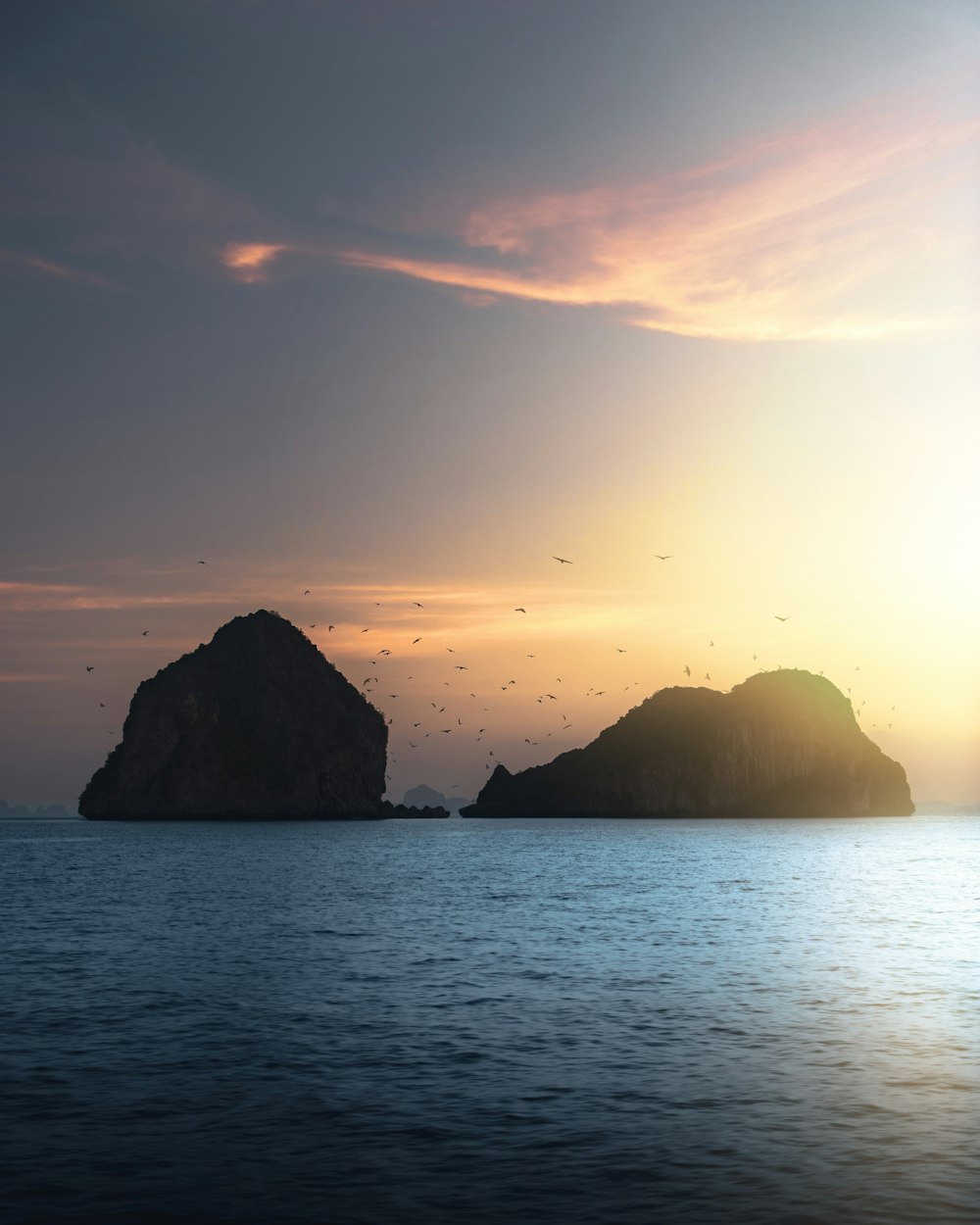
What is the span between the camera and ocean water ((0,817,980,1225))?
19734mm

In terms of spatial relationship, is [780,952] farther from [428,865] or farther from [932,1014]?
[428,865]

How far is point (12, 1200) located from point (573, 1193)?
9706mm

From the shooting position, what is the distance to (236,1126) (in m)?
24.4

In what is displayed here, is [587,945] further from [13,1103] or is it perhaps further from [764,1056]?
[13,1103]

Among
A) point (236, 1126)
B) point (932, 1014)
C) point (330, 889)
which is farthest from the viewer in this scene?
point (330, 889)

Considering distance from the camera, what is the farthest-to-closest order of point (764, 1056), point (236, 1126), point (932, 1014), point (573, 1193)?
1. point (932, 1014)
2. point (764, 1056)
3. point (236, 1126)
4. point (573, 1193)

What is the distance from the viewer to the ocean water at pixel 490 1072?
1973 centimetres

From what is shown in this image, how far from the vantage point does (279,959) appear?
52781 mm

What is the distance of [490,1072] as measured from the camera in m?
29.3

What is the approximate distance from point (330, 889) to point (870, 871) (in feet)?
229

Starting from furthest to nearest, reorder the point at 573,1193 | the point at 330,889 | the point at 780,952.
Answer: the point at 330,889 → the point at 780,952 → the point at 573,1193

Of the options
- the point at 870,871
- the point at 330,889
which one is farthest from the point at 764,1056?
the point at 870,871

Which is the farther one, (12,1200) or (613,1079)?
(613,1079)

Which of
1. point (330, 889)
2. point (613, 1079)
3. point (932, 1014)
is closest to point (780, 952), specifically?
point (932, 1014)
